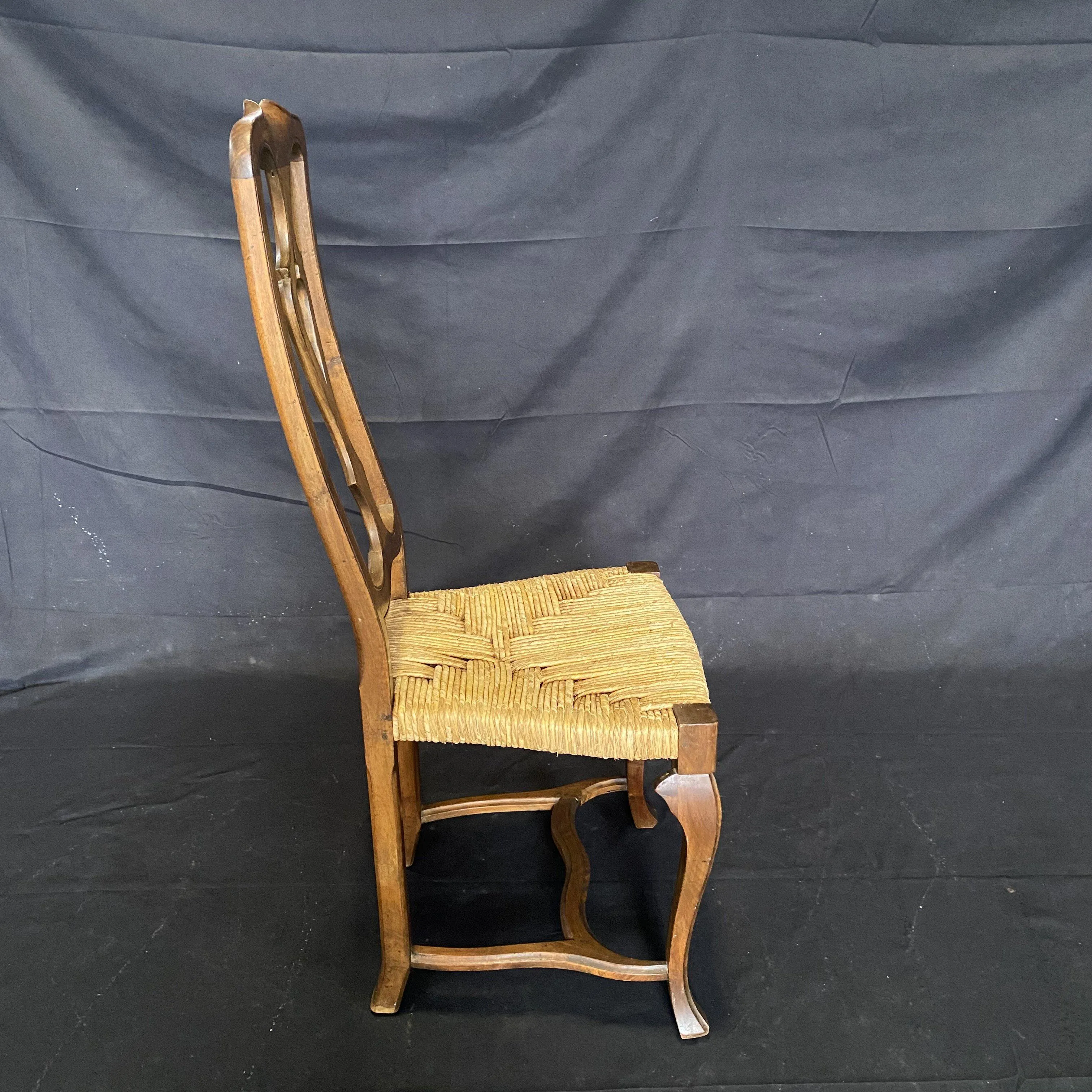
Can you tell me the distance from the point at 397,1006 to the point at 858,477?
1.40m

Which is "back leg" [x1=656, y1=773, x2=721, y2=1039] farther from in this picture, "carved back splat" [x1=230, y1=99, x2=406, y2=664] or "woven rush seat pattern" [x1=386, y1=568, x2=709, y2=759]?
"carved back splat" [x1=230, y1=99, x2=406, y2=664]

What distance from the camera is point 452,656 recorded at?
126cm

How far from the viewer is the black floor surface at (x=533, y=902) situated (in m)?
1.25

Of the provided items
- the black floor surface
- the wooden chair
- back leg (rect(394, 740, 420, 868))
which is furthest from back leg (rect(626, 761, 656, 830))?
back leg (rect(394, 740, 420, 868))

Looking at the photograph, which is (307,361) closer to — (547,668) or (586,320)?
(547,668)

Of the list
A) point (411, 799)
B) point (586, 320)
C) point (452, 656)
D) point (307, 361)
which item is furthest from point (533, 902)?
point (586, 320)

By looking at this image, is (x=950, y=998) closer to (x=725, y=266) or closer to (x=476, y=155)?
(x=725, y=266)

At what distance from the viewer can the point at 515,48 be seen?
Answer: 177 centimetres

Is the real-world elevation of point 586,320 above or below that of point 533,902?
above

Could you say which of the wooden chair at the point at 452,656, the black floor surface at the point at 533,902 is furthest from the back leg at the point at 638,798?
the wooden chair at the point at 452,656

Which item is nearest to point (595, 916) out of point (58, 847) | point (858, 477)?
point (58, 847)

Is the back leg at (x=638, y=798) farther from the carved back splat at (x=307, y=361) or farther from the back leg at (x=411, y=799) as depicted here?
the carved back splat at (x=307, y=361)

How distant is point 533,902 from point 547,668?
0.47 meters

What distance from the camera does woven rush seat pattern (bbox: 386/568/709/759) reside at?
1.16m
